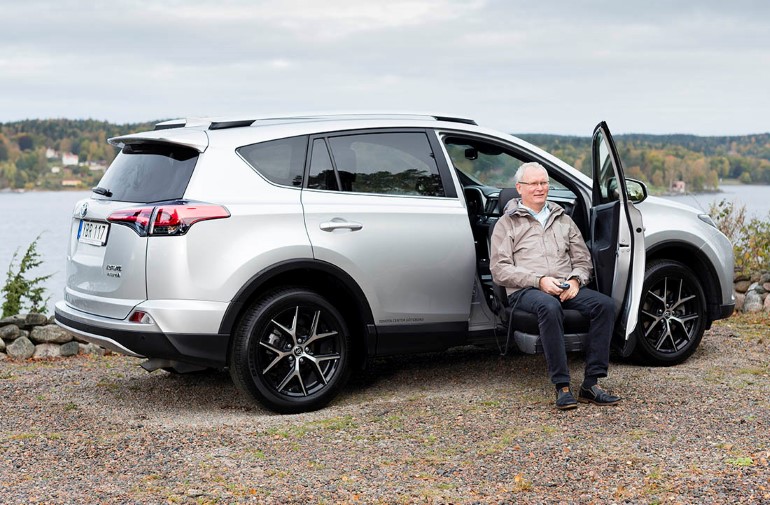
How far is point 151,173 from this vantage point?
610 cm

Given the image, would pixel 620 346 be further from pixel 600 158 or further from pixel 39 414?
pixel 39 414

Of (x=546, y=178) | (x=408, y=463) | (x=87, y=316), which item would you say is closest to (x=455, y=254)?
(x=546, y=178)

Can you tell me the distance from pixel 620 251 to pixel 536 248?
1.76ft

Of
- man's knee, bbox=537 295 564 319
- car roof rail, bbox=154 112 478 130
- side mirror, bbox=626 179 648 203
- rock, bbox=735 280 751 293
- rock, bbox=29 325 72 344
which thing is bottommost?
rock, bbox=29 325 72 344

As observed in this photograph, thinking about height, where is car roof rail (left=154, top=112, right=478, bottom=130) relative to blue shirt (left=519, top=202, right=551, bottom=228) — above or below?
above

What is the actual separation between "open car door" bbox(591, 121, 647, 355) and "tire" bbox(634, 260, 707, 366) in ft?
2.79

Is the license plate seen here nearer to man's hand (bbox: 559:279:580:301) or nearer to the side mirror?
man's hand (bbox: 559:279:580:301)

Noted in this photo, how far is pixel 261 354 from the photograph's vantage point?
6133 mm

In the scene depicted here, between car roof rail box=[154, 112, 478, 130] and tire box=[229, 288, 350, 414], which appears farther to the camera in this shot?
car roof rail box=[154, 112, 478, 130]

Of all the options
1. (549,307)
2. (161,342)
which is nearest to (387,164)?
(549,307)

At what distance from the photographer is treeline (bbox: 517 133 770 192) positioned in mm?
9681

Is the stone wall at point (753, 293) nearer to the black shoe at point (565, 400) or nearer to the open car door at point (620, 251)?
the open car door at point (620, 251)

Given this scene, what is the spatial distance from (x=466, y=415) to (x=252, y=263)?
1.61 metres

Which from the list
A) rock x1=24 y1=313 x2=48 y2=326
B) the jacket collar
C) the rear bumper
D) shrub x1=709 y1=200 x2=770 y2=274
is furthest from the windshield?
shrub x1=709 y1=200 x2=770 y2=274
